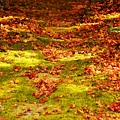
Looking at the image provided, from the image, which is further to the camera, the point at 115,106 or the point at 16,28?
the point at 16,28

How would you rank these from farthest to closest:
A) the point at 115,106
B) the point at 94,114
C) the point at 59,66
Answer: the point at 59,66, the point at 115,106, the point at 94,114

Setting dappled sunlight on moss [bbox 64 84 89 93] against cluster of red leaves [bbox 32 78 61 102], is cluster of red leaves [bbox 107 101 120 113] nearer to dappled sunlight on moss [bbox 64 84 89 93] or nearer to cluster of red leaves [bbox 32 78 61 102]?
dappled sunlight on moss [bbox 64 84 89 93]

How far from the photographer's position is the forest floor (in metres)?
8.01

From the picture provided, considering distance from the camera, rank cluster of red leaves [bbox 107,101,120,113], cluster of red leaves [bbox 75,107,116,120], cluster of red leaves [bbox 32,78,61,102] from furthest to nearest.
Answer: cluster of red leaves [bbox 32,78,61,102] → cluster of red leaves [bbox 107,101,120,113] → cluster of red leaves [bbox 75,107,116,120]

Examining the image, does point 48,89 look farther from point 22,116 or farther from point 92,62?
point 92,62

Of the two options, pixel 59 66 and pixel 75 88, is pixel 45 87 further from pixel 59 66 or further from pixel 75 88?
pixel 59 66

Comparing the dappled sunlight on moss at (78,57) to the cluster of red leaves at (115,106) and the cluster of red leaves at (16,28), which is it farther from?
the cluster of red leaves at (115,106)

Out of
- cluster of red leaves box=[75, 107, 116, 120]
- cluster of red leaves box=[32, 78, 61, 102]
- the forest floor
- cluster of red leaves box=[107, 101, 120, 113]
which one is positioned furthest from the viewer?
cluster of red leaves box=[32, 78, 61, 102]

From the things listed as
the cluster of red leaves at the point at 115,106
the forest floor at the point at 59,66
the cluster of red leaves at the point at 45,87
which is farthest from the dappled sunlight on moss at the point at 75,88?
the cluster of red leaves at the point at 115,106

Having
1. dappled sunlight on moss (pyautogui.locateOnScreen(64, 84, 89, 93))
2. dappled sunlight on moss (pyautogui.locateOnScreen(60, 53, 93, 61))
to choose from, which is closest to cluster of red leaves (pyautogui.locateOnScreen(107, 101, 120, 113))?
dappled sunlight on moss (pyautogui.locateOnScreen(64, 84, 89, 93))

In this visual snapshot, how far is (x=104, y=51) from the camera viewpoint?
1273 cm

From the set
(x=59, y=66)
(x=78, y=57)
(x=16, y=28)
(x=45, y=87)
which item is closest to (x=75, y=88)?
(x=45, y=87)

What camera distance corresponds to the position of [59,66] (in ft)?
36.4

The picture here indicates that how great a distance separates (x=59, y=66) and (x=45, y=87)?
207 cm
